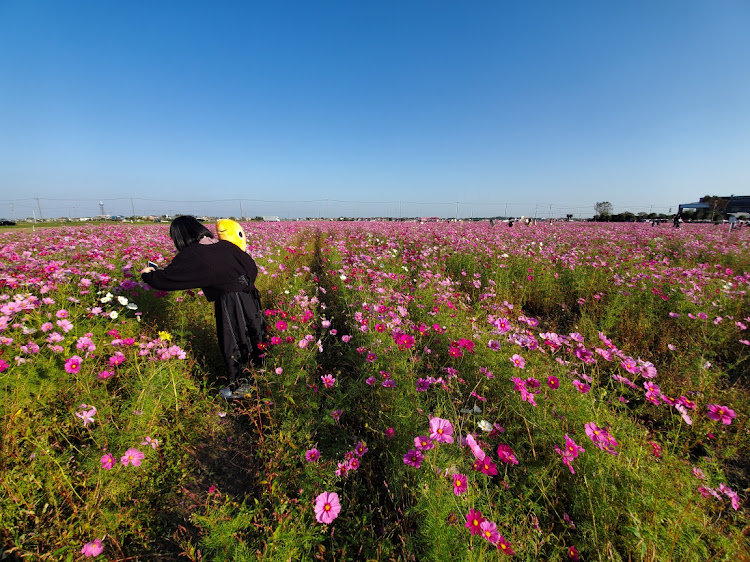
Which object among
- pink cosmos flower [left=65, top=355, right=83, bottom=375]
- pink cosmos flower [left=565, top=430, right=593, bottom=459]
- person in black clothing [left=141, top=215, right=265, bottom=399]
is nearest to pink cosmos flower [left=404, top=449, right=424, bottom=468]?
pink cosmos flower [left=565, top=430, right=593, bottom=459]

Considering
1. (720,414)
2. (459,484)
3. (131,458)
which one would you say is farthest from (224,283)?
(720,414)

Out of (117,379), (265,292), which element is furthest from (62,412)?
(265,292)

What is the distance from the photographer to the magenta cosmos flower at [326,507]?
1106 mm

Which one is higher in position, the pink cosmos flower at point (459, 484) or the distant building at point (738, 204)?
the distant building at point (738, 204)

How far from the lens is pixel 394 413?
1702 mm

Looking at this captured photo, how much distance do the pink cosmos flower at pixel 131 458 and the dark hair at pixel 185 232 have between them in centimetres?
148

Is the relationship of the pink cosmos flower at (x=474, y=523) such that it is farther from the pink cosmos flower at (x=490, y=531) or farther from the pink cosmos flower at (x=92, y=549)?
the pink cosmos flower at (x=92, y=549)

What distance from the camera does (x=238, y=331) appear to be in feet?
8.35

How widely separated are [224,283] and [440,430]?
81.4 inches

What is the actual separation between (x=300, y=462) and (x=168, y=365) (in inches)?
45.0

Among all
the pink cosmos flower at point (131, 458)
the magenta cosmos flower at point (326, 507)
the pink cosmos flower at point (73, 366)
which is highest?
the pink cosmos flower at point (73, 366)

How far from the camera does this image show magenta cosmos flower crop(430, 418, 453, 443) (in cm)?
115

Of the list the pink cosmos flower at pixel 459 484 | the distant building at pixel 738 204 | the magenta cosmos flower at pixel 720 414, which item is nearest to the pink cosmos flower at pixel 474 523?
the pink cosmos flower at pixel 459 484

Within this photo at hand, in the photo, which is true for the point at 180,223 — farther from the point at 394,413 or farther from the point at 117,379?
the point at 394,413
